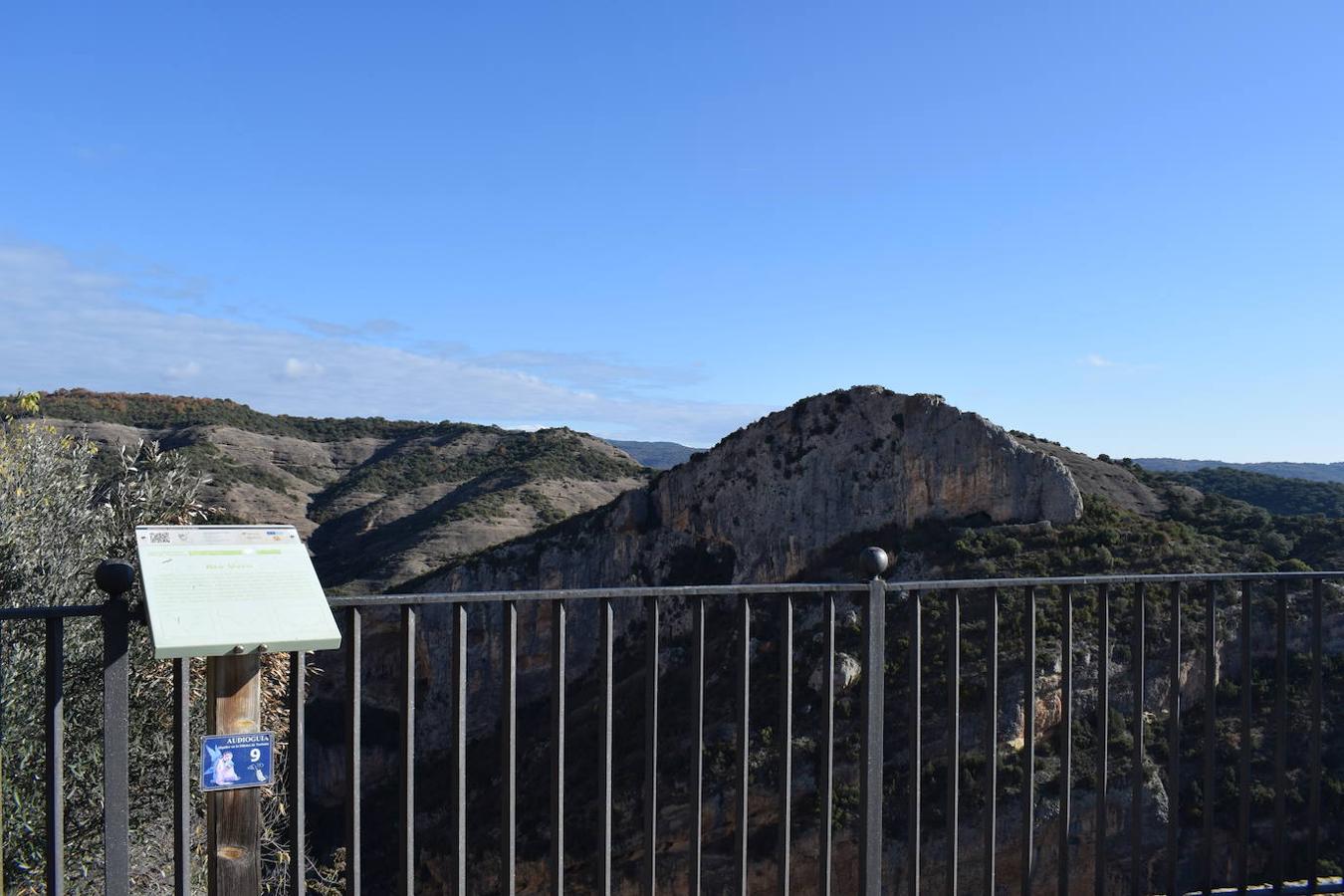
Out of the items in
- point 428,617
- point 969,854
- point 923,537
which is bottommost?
point 969,854

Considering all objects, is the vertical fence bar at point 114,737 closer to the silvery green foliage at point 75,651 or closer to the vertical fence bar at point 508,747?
the vertical fence bar at point 508,747

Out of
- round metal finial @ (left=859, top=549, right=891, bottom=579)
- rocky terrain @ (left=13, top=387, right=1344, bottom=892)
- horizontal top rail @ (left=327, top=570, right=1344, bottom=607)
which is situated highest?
round metal finial @ (left=859, top=549, right=891, bottom=579)

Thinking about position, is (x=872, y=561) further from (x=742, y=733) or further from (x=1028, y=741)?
(x=1028, y=741)

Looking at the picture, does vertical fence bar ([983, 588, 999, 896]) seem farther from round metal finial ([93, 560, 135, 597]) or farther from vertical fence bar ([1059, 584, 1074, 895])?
round metal finial ([93, 560, 135, 597])

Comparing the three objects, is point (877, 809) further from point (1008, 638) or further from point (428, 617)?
point (428, 617)

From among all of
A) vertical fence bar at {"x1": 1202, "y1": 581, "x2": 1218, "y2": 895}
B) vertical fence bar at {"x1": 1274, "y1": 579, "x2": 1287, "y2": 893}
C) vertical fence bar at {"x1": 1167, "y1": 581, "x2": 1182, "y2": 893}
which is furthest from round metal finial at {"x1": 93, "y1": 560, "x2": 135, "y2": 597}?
vertical fence bar at {"x1": 1274, "y1": 579, "x2": 1287, "y2": 893}

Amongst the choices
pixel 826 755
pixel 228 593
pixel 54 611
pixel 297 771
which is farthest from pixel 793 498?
pixel 54 611

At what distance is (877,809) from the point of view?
2.45m

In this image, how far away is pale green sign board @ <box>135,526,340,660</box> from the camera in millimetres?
1709

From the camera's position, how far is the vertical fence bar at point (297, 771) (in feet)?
5.92

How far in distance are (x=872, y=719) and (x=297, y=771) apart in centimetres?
128

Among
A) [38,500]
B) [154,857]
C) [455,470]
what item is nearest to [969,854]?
[154,857]

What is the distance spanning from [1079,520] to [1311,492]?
18.6 meters

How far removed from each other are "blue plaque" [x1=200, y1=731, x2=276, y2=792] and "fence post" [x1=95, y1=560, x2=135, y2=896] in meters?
0.15
